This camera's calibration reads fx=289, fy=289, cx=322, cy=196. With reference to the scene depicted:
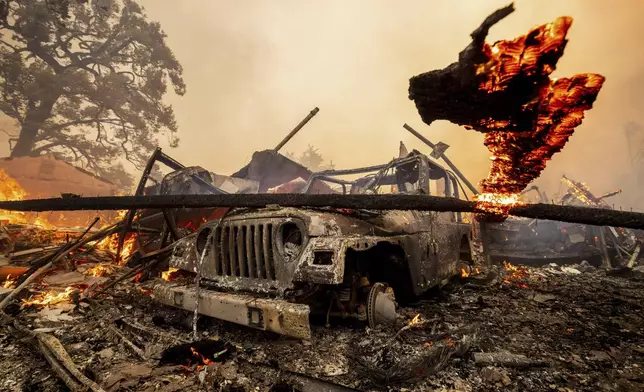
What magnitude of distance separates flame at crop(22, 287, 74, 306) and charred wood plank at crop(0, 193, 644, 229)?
1390 millimetres

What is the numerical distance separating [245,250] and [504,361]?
254 centimetres

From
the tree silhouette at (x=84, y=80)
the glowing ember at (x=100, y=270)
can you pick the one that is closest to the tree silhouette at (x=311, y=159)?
the tree silhouette at (x=84, y=80)

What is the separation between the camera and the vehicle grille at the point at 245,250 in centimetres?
272

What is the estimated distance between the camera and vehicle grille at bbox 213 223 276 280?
2.72m

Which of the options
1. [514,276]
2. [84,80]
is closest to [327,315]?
[514,276]

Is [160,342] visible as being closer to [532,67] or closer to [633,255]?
[532,67]

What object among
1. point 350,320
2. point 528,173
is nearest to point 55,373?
point 350,320

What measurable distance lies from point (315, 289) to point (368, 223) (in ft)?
3.06

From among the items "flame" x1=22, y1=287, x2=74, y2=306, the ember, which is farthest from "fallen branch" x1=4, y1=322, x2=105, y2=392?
"flame" x1=22, y1=287, x2=74, y2=306

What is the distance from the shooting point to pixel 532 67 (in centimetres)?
122

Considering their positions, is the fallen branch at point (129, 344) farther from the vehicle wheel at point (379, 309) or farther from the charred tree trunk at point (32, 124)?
the charred tree trunk at point (32, 124)

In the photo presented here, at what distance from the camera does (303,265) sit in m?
2.41

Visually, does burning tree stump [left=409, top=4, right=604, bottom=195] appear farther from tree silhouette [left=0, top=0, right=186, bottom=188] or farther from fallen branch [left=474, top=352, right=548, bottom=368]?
tree silhouette [left=0, top=0, right=186, bottom=188]

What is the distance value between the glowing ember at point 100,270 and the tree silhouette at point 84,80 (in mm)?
17297
